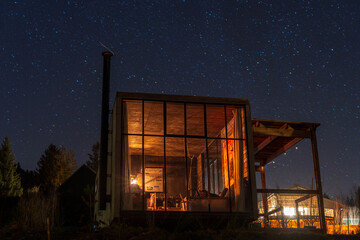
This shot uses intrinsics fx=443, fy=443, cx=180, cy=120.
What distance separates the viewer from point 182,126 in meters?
13.5

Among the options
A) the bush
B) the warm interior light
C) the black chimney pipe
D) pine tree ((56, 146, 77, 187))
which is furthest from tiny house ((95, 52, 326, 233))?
pine tree ((56, 146, 77, 187))

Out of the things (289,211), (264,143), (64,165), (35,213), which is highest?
(64,165)

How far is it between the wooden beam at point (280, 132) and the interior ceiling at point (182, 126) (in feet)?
0.55

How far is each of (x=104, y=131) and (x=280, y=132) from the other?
538 centimetres

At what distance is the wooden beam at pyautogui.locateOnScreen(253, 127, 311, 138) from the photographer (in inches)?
530

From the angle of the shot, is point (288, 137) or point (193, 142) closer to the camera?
point (288, 137)

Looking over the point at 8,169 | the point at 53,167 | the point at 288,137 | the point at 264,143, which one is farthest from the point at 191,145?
the point at 53,167

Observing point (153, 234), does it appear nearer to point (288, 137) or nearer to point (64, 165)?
point (288, 137)

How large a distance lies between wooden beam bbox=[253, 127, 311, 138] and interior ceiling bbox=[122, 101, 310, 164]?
168 millimetres

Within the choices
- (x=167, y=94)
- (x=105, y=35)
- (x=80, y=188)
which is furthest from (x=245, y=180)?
(x=80, y=188)

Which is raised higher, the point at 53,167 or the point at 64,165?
the point at 64,165

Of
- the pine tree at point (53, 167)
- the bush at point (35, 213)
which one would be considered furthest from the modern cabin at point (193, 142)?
the pine tree at point (53, 167)

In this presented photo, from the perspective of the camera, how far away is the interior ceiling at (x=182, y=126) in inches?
498

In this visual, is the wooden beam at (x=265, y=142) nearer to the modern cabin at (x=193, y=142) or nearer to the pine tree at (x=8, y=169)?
the modern cabin at (x=193, y=142)
